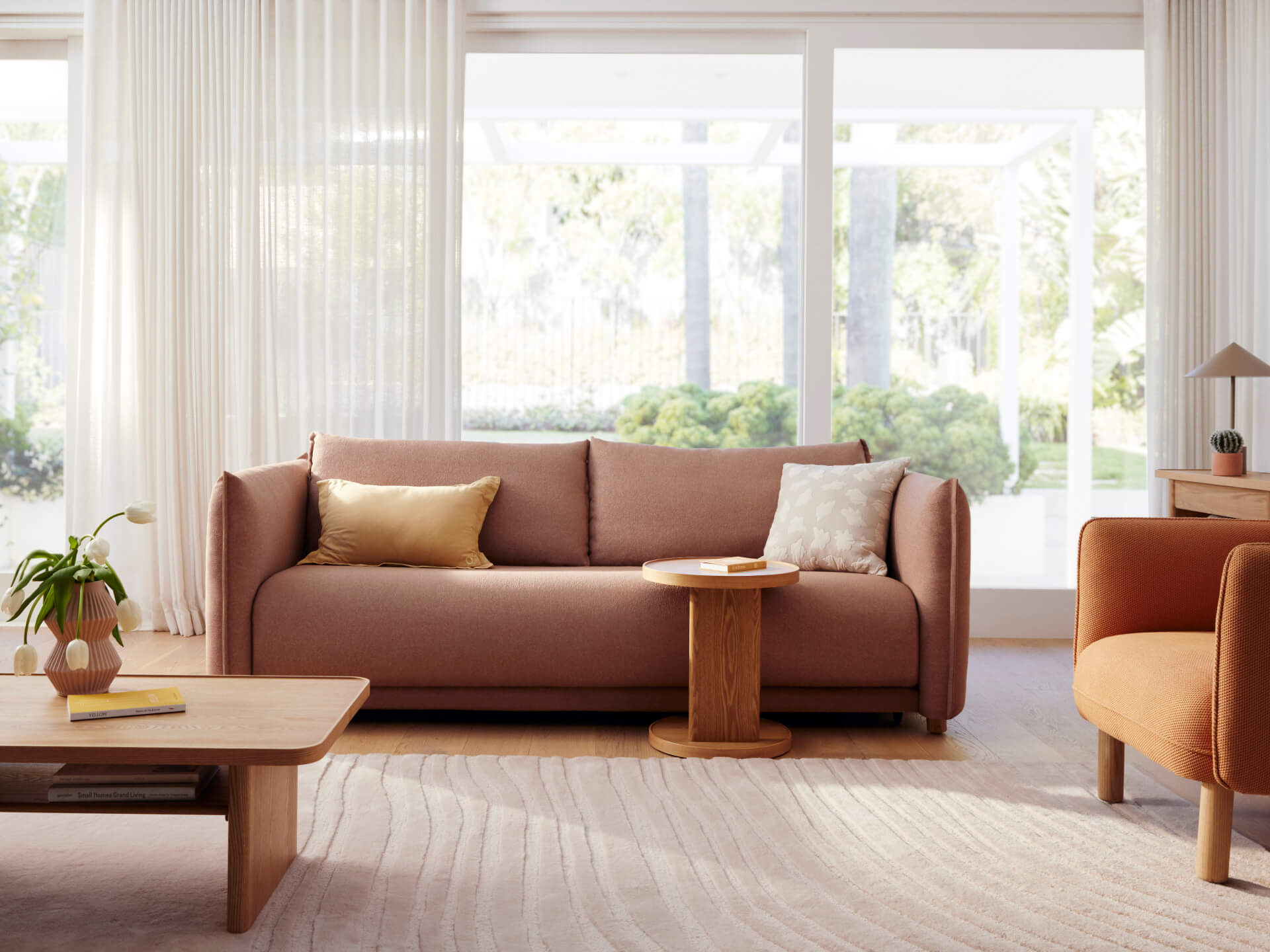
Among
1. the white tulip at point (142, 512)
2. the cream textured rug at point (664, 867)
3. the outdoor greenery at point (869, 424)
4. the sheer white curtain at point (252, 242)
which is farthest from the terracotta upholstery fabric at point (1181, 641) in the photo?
the sheer white curtain at point (252, 242)

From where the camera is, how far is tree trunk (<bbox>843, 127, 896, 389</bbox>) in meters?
4.87

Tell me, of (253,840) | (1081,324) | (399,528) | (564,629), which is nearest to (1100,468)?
(1081,324)

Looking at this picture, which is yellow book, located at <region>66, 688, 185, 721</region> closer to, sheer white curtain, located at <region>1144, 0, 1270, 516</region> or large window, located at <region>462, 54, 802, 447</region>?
large window, located at <region>462, 54, 802, 447</region>

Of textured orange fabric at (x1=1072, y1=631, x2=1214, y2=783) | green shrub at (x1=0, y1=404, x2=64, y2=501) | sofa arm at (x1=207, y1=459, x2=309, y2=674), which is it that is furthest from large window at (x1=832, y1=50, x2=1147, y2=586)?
green shrub at (x1=0, y1=404, x2=64, y2=501)

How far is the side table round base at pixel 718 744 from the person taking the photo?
2.77 metres

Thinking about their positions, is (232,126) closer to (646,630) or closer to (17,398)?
(17,398)

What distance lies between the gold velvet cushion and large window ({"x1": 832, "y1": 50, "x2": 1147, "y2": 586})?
81.6 inches

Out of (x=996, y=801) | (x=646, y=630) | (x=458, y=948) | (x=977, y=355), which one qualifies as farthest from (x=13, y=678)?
(x=977, y=355)

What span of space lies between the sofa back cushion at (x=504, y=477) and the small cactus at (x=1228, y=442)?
2.30 m

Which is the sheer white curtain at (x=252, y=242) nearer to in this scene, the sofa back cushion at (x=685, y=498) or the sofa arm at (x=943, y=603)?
the sofa back cushion at (x=685, y=498)

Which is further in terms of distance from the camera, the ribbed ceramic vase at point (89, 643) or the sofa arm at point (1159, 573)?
the sofa arm at point (1159, 573)

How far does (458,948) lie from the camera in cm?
174

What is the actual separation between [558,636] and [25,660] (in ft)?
4.55

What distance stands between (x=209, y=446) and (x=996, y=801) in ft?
11.2
